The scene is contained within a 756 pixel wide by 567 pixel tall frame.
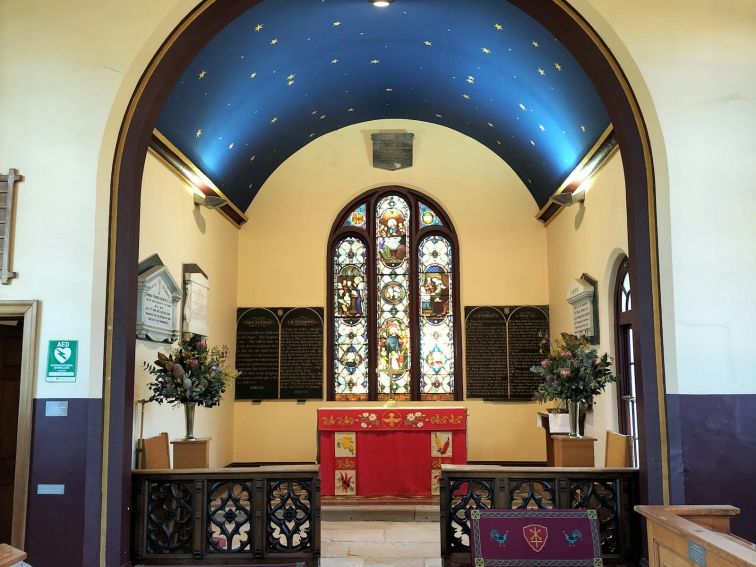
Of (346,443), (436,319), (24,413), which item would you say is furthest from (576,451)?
(436,319)

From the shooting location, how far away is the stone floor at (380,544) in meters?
5.62

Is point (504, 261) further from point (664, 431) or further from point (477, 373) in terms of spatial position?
point (664, 431)

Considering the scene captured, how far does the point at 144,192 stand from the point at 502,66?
3.96 m

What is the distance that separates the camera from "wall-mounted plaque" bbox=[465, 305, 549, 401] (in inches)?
399

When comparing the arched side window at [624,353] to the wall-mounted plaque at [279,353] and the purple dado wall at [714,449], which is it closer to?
the purple dado wall at [714,449]

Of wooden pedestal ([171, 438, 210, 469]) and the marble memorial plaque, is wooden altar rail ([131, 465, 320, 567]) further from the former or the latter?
the marble memorial plaque

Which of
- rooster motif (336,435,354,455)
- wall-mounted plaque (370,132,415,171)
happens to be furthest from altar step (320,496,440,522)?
wall-mounted plaque (370,132,415,171)

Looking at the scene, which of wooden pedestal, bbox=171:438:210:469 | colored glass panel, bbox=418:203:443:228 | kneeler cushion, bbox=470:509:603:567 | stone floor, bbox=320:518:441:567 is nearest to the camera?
kneeler cushion, bbox=470:509:603:567

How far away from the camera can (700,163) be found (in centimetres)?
488

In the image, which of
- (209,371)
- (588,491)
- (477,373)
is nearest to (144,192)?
(209,371)

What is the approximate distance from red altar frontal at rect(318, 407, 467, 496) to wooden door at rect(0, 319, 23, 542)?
130 inches

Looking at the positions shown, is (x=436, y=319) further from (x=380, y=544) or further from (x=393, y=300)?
(x=380, y=544)

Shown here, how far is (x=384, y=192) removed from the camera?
421 inches

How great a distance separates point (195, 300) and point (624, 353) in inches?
179
